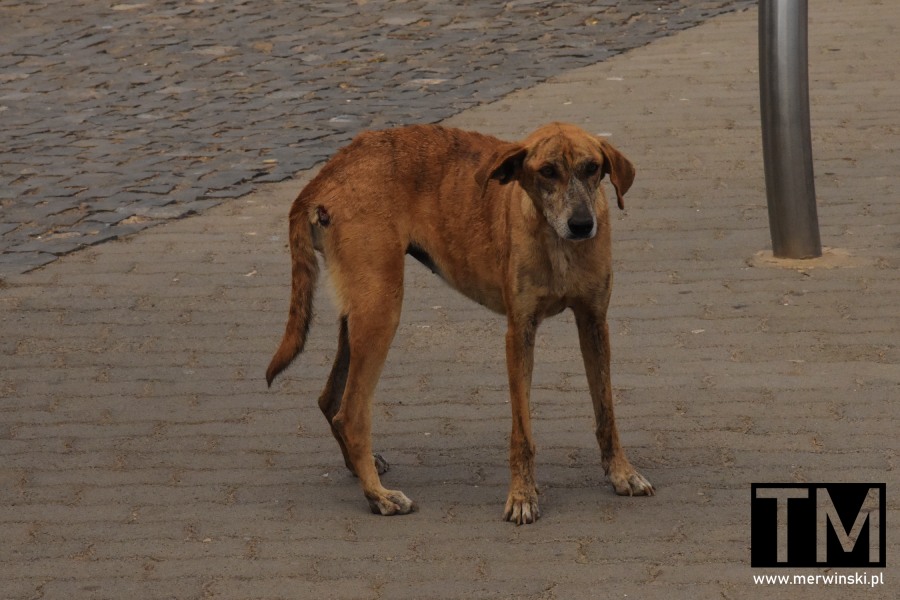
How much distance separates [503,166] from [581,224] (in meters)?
0.39

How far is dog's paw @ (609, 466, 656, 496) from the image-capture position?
579 cm

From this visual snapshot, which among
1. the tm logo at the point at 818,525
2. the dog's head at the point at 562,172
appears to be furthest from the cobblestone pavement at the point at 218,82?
the tm logo at the point at 818,525

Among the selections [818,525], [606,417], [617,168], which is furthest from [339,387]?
[818,525]

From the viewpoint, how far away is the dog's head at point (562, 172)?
525cm

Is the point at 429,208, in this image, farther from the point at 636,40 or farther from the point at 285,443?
the point at 636,40

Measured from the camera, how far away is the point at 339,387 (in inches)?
243

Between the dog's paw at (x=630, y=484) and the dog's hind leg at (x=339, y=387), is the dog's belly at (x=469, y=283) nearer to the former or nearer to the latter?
the dog's hind leg at (x=339, y=387)

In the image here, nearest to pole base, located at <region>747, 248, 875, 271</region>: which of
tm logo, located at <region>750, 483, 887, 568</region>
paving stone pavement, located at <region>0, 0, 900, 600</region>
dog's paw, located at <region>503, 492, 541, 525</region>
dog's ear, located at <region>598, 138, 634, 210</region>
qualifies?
paving stone pavement, located at <region>0, 0, 900, 600</region>

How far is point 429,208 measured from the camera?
19.2 feet

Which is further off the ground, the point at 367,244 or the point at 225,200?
the point at 367,244

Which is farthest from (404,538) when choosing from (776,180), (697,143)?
(697,143)

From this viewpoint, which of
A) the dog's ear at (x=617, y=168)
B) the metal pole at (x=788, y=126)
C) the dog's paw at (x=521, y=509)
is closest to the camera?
the dog's ear at (x=617, y=168)

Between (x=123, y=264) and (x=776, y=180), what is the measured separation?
378 cm

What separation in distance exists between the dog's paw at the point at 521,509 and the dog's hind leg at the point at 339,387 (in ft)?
2.31
